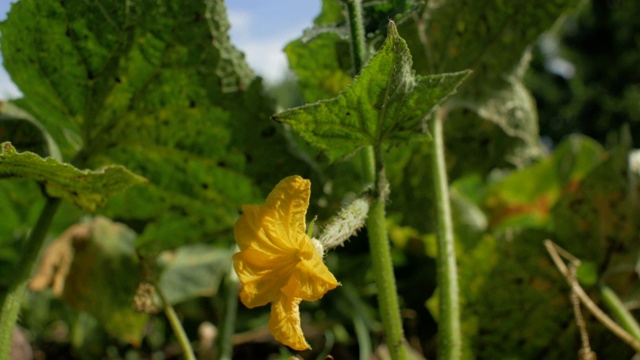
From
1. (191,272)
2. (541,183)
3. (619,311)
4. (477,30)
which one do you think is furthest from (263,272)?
(541,183)

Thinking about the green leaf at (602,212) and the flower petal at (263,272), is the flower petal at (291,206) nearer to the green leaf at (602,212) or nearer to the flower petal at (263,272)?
the flower petal at (263,272)

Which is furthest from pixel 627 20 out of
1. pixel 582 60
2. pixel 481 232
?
pixel 481 232

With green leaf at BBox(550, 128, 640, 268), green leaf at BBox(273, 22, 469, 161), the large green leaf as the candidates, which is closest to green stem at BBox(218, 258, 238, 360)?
the large green leaf

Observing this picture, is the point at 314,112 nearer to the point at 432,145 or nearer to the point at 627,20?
the point at 432,145

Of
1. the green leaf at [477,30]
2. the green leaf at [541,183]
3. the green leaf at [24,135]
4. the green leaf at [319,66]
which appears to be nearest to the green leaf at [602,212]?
the green leaf at [477,30]

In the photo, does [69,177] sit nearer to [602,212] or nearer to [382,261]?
[382,261]

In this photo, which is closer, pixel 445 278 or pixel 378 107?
pixel 378 107

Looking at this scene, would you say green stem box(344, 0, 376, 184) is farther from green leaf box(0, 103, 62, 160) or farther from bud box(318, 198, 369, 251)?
green leaf box(0, 103, 62, 160)
